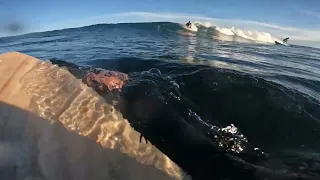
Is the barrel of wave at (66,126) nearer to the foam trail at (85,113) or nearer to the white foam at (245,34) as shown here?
the foam trail at (85,113)

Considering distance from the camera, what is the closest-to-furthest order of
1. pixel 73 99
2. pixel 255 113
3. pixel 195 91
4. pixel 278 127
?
pixel 73 99 < pixel 278 127 < pixel 255 113 < pixel 195 91

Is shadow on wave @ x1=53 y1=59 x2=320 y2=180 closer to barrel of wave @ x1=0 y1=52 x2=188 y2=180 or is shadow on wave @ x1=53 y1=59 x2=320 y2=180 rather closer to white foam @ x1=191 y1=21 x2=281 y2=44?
barrel of wave @ x1=0 y1=52 x2=188 y2=180

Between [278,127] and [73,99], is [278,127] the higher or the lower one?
the lower one

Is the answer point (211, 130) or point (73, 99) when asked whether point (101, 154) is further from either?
point (211, 130)

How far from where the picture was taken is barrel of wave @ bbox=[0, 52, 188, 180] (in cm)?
310

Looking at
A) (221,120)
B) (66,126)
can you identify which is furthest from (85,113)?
(221,120)

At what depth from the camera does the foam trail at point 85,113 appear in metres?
3.42

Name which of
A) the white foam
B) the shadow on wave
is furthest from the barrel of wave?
the white foam

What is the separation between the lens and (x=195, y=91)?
17.8 ft

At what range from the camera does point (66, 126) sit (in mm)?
3580

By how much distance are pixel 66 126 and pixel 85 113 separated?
1.13ft

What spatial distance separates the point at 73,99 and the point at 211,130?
1.79 m

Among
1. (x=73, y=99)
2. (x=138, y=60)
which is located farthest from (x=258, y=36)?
(x=73, y=99)

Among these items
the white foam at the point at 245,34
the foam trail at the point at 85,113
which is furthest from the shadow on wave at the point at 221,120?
the white foam at the point at 245,34
